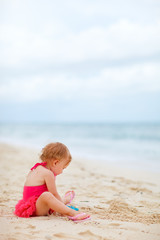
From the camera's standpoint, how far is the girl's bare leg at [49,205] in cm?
282

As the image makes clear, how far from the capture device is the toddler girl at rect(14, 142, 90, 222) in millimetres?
2854

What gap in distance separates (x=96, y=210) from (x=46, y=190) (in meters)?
0.86

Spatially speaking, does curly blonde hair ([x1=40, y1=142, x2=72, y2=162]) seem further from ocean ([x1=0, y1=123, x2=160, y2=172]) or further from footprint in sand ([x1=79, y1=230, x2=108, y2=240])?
ocean ([x1=0, y1=123, x2=160, y2=172])

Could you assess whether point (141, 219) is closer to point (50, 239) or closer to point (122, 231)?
point (122, 231)

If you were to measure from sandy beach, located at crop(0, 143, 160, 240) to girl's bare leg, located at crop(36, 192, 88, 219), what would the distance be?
0.09 metres

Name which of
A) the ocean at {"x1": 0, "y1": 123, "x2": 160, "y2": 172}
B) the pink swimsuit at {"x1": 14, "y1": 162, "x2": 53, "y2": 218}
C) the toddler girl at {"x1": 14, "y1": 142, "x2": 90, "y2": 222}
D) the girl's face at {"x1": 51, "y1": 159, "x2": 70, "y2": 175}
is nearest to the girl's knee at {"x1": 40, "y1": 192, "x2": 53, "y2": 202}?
the toddler girl at {"x1": 14, "y1": 142, "x2": 90, "y2": 222}

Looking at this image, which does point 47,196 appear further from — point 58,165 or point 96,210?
point 96,210

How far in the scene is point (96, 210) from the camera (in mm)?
3500

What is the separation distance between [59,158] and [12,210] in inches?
38.2

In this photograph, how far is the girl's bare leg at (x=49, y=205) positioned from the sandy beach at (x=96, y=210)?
95 mm

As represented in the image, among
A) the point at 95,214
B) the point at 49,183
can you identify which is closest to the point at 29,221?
the point at 49,183

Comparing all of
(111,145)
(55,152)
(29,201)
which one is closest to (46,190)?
(29,201)

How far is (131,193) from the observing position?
4.57 m

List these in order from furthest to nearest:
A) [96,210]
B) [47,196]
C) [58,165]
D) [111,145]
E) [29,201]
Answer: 1. [111,145]
2. [96,210]
3. [58,165]
4. [29,201]
5. [47,196]
